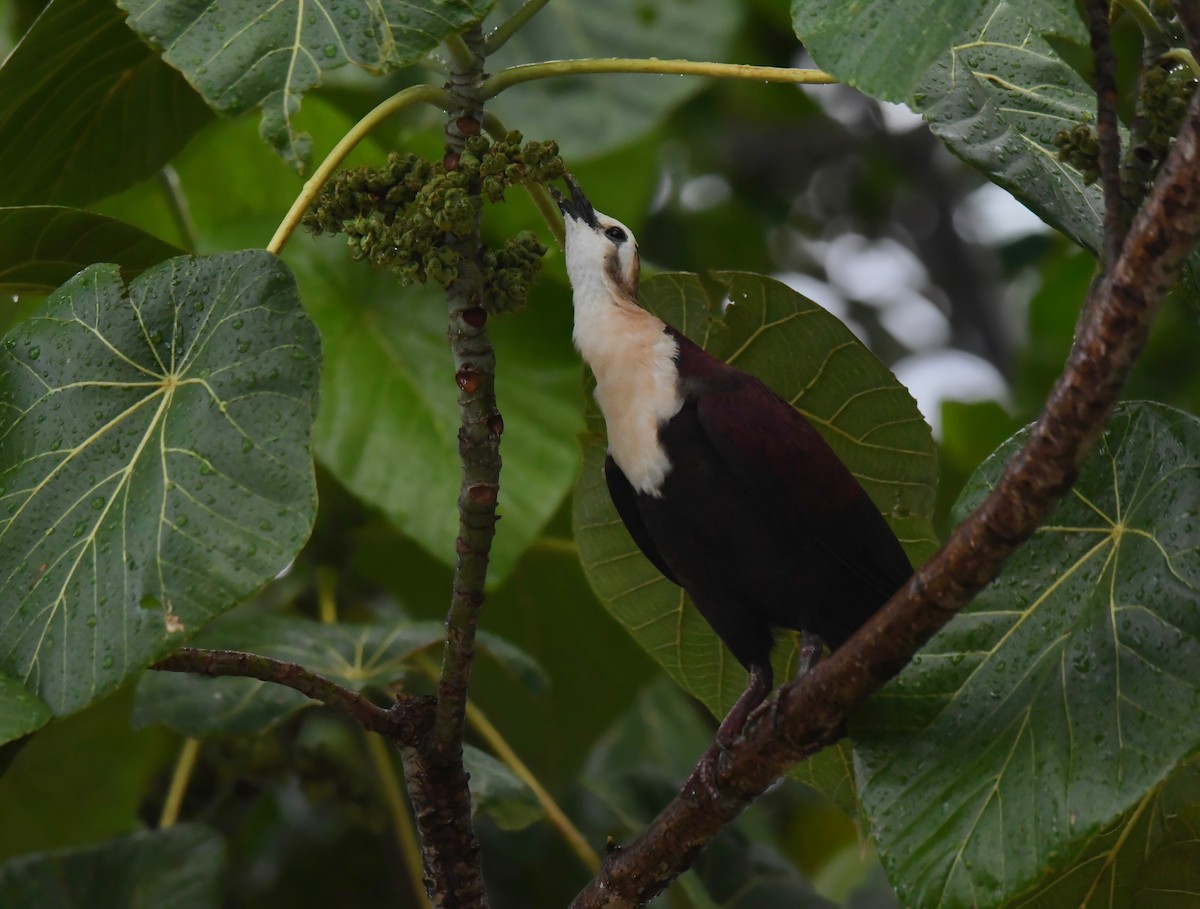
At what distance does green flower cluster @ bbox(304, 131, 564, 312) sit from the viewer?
1120 mm

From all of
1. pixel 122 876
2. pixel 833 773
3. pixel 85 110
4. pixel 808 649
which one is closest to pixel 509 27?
pixel 85 110

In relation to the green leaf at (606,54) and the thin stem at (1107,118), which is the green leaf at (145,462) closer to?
the thin stem at (1107,118)

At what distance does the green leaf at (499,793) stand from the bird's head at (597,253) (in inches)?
23.1

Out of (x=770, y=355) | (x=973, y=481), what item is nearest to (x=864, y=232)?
(x=770, y=355)

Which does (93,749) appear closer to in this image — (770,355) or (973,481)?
(770,355)

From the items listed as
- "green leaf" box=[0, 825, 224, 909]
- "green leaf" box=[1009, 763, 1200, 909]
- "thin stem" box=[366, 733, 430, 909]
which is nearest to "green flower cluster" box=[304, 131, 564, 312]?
"green leaf" box=[1009, 763, 1200, 909]

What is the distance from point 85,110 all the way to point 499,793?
3.13 ft

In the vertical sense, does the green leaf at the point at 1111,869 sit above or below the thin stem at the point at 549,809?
above

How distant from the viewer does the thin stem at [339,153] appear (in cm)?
118

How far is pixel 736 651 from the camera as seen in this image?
1534 millimetres

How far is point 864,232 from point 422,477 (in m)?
2.56

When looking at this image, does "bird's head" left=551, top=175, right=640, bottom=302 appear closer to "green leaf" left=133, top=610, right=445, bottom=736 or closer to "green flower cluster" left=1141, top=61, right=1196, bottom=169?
"green leaf" left=133, top=610, right=445, bottom=736

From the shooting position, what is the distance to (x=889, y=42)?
1057 mm

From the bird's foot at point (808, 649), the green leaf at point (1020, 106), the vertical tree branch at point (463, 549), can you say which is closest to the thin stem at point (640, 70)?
the vertical tree branch at point (463, 549)
